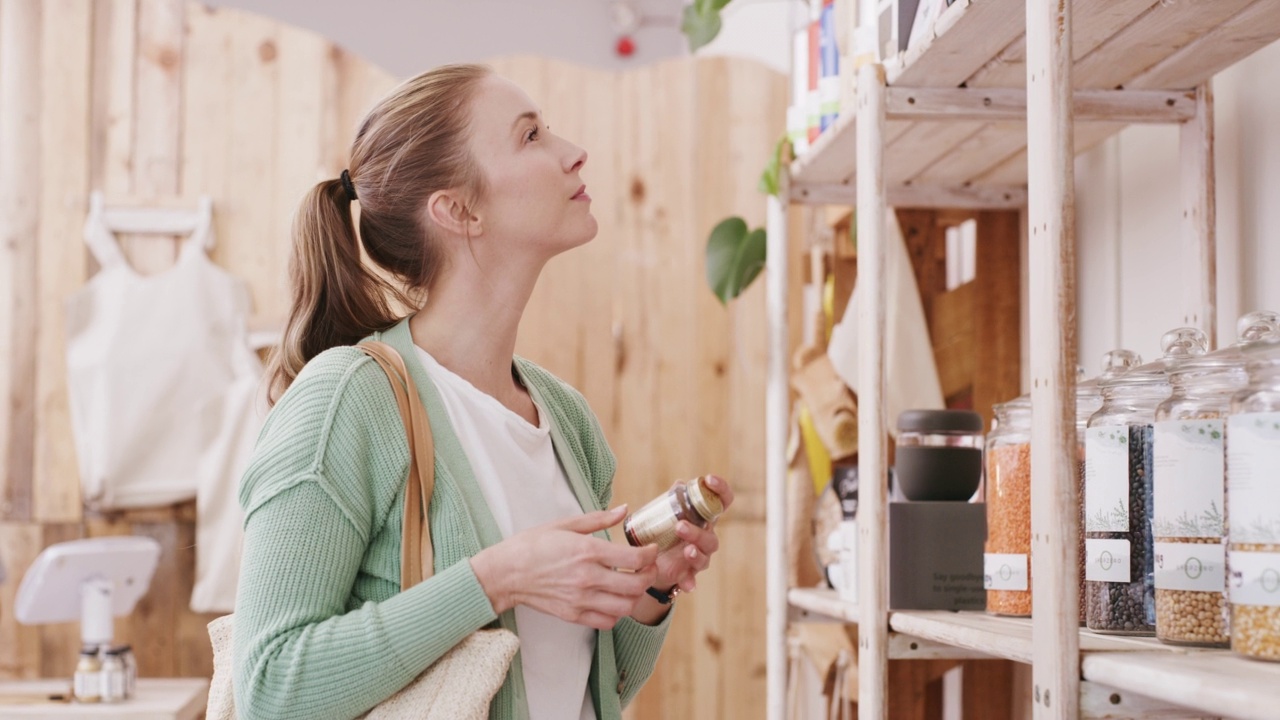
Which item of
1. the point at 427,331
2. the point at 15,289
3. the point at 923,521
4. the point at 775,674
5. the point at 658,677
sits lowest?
the point at 658,677

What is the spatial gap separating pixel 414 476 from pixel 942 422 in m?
0.71

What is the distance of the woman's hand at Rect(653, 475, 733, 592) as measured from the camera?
4.03 ft

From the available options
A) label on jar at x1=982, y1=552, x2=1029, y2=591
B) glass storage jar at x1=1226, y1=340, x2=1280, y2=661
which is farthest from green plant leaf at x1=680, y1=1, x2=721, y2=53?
glass storage jar at x1=1226, y1=340, x2=1280, y2=661

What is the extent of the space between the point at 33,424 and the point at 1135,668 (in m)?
3.09

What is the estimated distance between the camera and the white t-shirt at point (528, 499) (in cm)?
129

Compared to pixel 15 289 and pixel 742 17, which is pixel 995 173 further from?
pixel 15 289

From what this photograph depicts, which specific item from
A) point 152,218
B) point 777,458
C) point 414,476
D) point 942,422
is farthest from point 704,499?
point 152,218

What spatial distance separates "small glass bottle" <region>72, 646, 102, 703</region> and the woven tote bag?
1720 mm

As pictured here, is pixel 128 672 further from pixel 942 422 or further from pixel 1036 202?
pixel 1036 202

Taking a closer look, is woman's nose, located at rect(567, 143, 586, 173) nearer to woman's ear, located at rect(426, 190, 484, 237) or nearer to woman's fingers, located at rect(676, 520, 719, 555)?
woman's ear, located at rect(426, 190, 484, 237)

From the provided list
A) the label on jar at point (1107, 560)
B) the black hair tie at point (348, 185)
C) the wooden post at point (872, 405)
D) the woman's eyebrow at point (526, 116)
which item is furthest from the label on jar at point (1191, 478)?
the black hair tie at point (348, 185)

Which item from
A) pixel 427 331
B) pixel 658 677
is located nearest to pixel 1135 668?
pixel 427 331

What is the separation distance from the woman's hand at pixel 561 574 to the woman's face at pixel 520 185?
385mm

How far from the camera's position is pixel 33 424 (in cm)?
329
